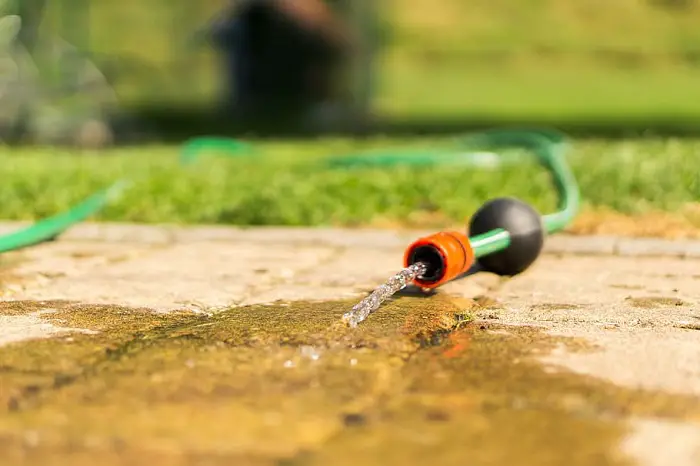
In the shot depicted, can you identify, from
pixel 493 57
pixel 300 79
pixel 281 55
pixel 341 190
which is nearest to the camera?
pixel 341 190

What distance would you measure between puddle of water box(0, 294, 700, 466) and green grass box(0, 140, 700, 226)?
216 centimetres

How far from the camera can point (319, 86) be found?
51.9 ft

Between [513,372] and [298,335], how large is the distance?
59 centimetres

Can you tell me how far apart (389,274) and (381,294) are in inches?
29.2

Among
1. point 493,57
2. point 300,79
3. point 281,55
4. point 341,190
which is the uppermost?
point 493,57

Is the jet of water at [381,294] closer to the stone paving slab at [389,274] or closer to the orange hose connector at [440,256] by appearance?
the orange hose connector at [440,256]

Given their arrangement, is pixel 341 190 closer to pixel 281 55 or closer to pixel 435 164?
pixel 435 164

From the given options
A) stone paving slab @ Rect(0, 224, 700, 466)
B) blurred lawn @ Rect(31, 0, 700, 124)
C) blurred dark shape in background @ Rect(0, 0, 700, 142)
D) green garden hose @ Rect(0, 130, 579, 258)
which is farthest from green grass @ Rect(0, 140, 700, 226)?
blurred lawn @ Rect(31, 0, 700, 124)

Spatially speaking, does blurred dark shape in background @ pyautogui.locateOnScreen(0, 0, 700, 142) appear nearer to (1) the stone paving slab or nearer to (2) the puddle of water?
(1) the stone paving slab

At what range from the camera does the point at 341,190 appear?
201 inches

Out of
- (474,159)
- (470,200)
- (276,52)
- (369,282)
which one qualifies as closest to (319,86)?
(276,52)

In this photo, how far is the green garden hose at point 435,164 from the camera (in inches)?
149


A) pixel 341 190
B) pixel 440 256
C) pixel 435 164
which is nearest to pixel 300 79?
pixel 435 164

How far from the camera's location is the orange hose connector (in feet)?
9.31
